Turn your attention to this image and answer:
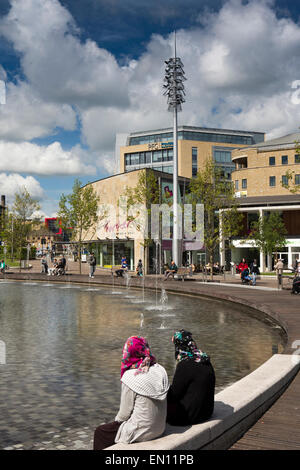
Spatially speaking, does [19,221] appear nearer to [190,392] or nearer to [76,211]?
[76,211]

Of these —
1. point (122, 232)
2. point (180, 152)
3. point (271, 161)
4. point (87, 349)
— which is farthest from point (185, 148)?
point (87, 349)

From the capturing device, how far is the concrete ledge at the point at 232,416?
4234 mm

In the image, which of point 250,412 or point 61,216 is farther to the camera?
point 61,216

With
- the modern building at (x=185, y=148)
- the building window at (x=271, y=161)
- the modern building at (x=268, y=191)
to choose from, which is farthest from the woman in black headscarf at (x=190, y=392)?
the modern building at (x=185, y=148)

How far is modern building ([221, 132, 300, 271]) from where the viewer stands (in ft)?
173

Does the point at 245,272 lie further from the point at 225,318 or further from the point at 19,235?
the point at 19,235

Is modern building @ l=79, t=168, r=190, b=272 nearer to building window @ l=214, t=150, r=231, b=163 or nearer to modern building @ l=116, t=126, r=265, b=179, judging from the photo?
modern building @ l=116, t=126, r=265, b=179

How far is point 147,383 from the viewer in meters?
4.14

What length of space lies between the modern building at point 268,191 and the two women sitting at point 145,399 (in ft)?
154

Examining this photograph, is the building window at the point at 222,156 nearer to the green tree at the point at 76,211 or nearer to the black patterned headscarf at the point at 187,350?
the green tree at the point at 76,211

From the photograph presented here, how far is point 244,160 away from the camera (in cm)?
7875

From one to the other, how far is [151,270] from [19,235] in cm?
1572

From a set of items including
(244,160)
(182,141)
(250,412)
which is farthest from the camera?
(182,141)
